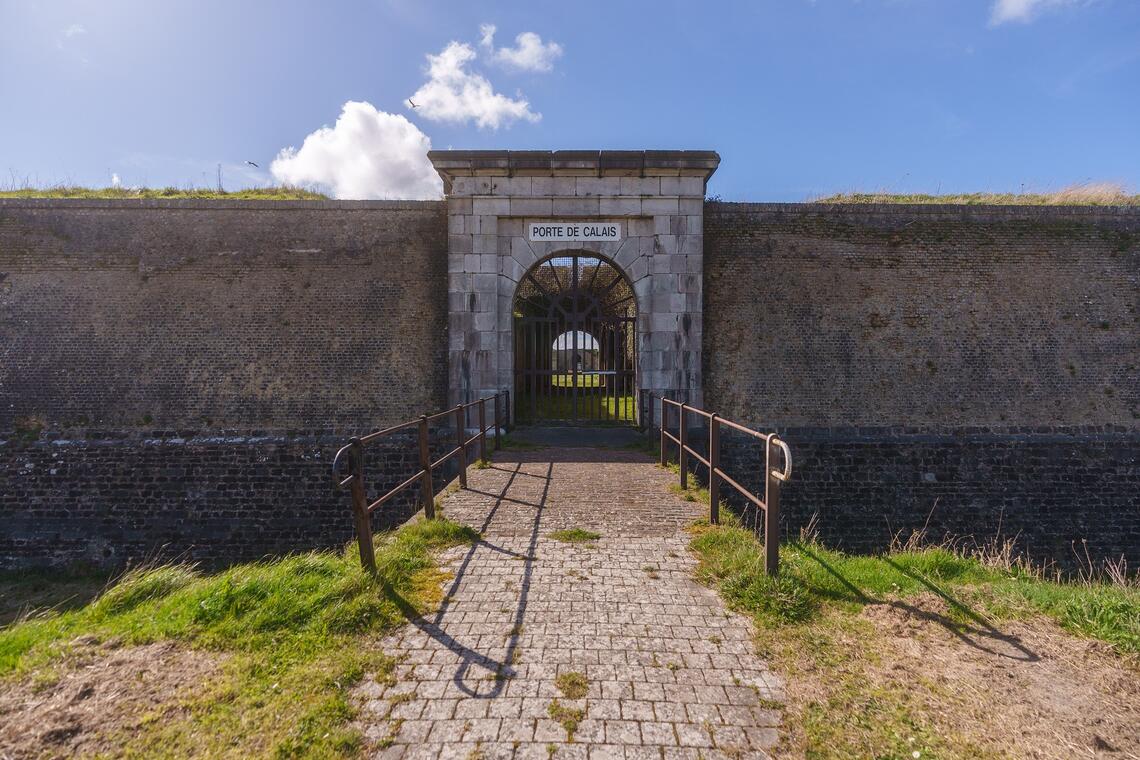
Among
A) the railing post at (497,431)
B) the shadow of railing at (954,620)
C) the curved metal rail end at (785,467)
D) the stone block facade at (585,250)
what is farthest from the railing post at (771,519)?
the stone block facade at (585,250)

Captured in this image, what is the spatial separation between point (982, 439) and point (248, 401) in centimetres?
1327

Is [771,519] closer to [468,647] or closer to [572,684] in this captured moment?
[572,684]

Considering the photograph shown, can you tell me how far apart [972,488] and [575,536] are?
819 centimetres

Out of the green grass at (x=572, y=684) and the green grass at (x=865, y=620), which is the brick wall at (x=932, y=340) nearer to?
the green grass at (x=865, y=620)

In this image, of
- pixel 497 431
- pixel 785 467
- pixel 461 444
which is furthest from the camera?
pixel 497 431

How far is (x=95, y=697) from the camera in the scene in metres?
2.36

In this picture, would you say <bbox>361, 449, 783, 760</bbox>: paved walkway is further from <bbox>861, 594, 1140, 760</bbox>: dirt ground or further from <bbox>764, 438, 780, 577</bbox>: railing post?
<bbox>861, 594, 1140, 760</bbox>: dirt ground

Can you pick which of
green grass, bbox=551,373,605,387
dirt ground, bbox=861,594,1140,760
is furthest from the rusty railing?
green grass, bbox=551,373,605,387

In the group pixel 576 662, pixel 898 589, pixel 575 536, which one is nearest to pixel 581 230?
pixel 575 536

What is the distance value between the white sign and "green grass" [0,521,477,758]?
683 centimetres

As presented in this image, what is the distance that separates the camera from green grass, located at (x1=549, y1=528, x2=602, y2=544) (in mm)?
4355

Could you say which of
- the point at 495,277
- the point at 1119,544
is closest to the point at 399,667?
the point at 495,277

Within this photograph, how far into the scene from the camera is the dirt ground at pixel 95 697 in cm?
212

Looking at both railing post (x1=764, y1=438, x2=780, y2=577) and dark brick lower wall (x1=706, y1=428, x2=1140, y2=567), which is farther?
dark brick lower wall (x1=706, y1=428, x2=1140, y2=567)
